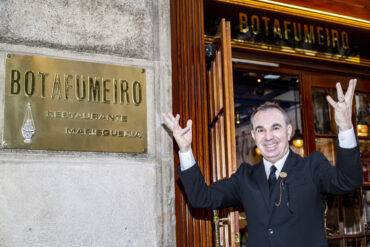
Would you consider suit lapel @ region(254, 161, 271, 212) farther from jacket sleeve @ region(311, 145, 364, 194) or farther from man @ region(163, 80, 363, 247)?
jacket sleeve @ region(311, 145, 364, 194)

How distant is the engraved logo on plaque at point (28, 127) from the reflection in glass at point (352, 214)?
3.46 m

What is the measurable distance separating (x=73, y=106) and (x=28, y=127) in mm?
311

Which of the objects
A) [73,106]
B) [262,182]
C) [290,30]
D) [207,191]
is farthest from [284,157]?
[290,30]

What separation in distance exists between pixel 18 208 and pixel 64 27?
3.96ft

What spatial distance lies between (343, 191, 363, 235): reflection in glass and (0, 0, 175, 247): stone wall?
2.54m

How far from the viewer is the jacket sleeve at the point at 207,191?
2455 mm

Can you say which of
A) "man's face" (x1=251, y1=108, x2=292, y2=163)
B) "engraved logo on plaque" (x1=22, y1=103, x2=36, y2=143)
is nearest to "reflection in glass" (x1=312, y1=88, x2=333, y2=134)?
"man's face" (x1=251, y1=108, x2=292, y2=163)

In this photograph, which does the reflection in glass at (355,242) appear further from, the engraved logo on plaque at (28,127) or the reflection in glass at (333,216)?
the engraved logo on plaque at (28,127)

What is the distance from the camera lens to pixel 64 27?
2947 mm

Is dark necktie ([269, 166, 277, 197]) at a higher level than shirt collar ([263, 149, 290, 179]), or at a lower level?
lower

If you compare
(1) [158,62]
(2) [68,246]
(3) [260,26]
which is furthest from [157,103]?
(3) [260,26]

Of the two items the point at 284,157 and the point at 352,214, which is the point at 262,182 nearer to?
Result: the point at 284,157

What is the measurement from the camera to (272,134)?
7.63ft

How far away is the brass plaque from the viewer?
2.71m
